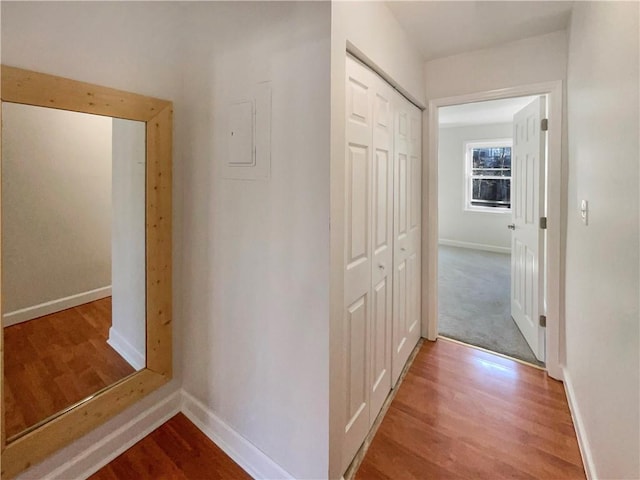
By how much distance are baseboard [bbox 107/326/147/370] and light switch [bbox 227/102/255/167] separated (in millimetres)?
1127

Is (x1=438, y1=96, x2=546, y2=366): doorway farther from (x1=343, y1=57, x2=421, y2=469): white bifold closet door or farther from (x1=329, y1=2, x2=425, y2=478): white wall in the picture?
(x1=329, y1=2, x2=425, y2=478): white wall

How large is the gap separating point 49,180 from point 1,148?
247mm

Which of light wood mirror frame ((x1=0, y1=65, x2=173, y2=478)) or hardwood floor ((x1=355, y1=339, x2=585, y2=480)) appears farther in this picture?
hardwood floor ((x1=355, y1=339, x2=585, y2=480))

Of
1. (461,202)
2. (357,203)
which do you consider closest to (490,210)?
(461,202)

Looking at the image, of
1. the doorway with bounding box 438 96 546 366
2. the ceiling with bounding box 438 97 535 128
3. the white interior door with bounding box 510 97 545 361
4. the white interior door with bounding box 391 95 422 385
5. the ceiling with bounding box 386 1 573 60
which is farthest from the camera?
the ceiling with bounding box 438 97 535 128

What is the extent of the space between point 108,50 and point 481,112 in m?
5.10

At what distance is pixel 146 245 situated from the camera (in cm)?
174

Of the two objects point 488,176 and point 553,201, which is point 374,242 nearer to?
point 553,201

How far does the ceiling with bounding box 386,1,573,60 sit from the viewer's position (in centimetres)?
181

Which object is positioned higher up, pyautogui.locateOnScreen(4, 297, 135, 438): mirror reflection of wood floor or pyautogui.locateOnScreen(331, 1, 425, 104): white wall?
pyautogui.locateOnScreen(331, 1, 425, 104): white wall

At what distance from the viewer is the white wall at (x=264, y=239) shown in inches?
50.3

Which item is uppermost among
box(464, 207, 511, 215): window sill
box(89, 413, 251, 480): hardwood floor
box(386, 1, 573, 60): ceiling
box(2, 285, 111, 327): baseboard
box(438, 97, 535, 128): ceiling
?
box(438, 97, 535, 128): ceiling

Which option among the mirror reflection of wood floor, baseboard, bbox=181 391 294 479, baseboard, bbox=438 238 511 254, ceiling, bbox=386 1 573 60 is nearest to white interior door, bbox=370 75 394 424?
ceiling, bbox=386 1 573 60

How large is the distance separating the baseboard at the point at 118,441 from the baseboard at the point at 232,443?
0.31ft
